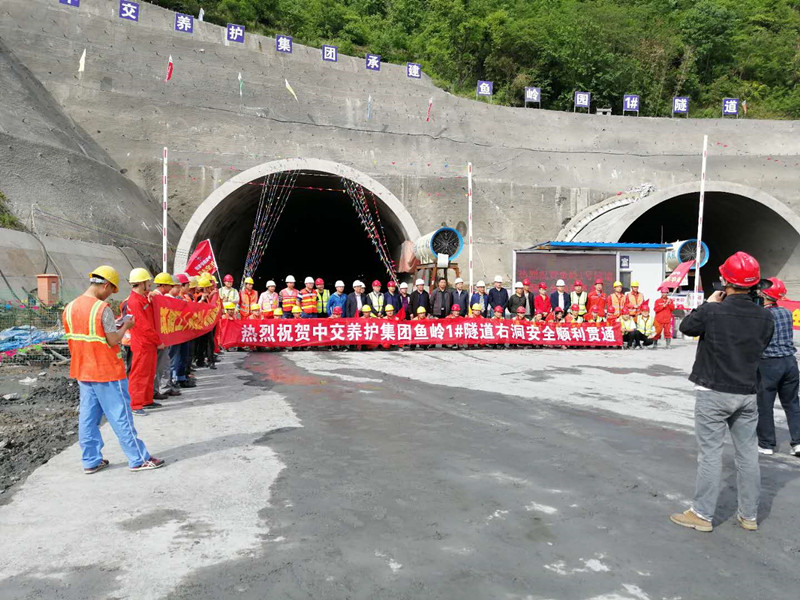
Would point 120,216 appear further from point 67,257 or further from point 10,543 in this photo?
point 10,543

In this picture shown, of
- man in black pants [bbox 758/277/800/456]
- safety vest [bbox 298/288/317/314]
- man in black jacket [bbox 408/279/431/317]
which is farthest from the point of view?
man in black jacket [bbox 408/279/431/317]

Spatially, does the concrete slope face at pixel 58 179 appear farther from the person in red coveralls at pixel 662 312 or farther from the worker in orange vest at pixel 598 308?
the person in red coveralls at pixel 662 312

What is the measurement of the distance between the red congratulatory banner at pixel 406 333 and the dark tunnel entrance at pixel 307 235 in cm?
748

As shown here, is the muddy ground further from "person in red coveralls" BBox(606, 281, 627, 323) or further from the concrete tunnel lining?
"person in red coveralls" BBox(606, 281, 627, 323)

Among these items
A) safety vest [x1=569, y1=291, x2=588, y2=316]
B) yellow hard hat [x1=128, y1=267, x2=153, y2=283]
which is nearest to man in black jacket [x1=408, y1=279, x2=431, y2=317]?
safety vest [x1=569, y1=291, x2=588, y2=316]

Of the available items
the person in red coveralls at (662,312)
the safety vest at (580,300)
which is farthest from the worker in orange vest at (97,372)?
the person in red coveralls at (662,312)

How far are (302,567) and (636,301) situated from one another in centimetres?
1389

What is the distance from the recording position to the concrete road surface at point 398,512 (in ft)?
9.67

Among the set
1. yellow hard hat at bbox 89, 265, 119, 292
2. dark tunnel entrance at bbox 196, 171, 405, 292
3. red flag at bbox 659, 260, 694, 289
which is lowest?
yellow hard hat at bbox 89, 265, 119, 292

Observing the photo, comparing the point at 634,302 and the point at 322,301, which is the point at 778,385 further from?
the point at 322,301

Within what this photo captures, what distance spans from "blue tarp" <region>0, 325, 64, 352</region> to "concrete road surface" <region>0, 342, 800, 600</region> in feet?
16.3

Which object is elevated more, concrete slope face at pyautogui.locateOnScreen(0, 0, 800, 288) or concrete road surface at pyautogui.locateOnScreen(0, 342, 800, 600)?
concrete slope face at pyautogui.locateOnScreen(0, 0, 800, 288)

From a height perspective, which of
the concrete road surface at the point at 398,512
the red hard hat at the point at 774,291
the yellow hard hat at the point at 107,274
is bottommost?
the concrete road surface at the point at 398,512

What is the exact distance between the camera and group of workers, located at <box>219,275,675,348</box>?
Answer: 14.5 m
